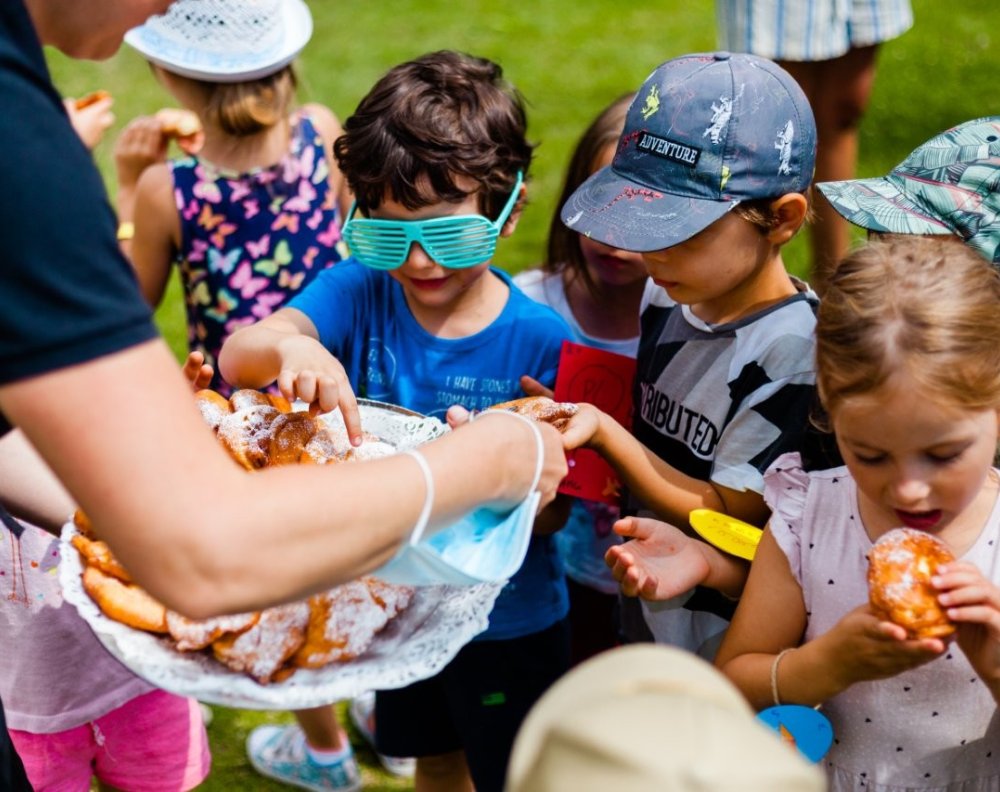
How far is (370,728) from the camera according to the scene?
3236 millimetres

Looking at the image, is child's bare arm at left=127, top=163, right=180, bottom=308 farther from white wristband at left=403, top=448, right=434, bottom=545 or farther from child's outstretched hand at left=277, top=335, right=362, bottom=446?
white wristband at left=403, top=448, right=434, bottom=545

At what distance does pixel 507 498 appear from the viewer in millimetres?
1561

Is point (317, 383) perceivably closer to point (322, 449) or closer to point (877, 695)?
point (322, 449)

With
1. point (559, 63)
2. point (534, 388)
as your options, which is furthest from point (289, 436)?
point (559, 63)

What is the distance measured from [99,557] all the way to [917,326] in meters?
1.24

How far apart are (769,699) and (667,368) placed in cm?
68

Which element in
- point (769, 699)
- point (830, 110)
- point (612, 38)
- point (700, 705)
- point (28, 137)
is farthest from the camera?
point (612, 38)

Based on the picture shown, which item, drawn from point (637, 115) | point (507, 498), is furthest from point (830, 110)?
point (507, 498)

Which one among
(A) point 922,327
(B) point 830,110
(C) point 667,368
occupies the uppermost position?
(A) point 922,327

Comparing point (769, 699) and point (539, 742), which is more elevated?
point (539, 742)

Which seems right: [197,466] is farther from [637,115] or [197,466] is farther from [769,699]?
[637,115]

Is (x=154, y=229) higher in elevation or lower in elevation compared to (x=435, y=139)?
lower

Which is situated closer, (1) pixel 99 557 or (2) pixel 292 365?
(1) pixel 99 557

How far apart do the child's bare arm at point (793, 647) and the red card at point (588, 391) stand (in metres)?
0.47
